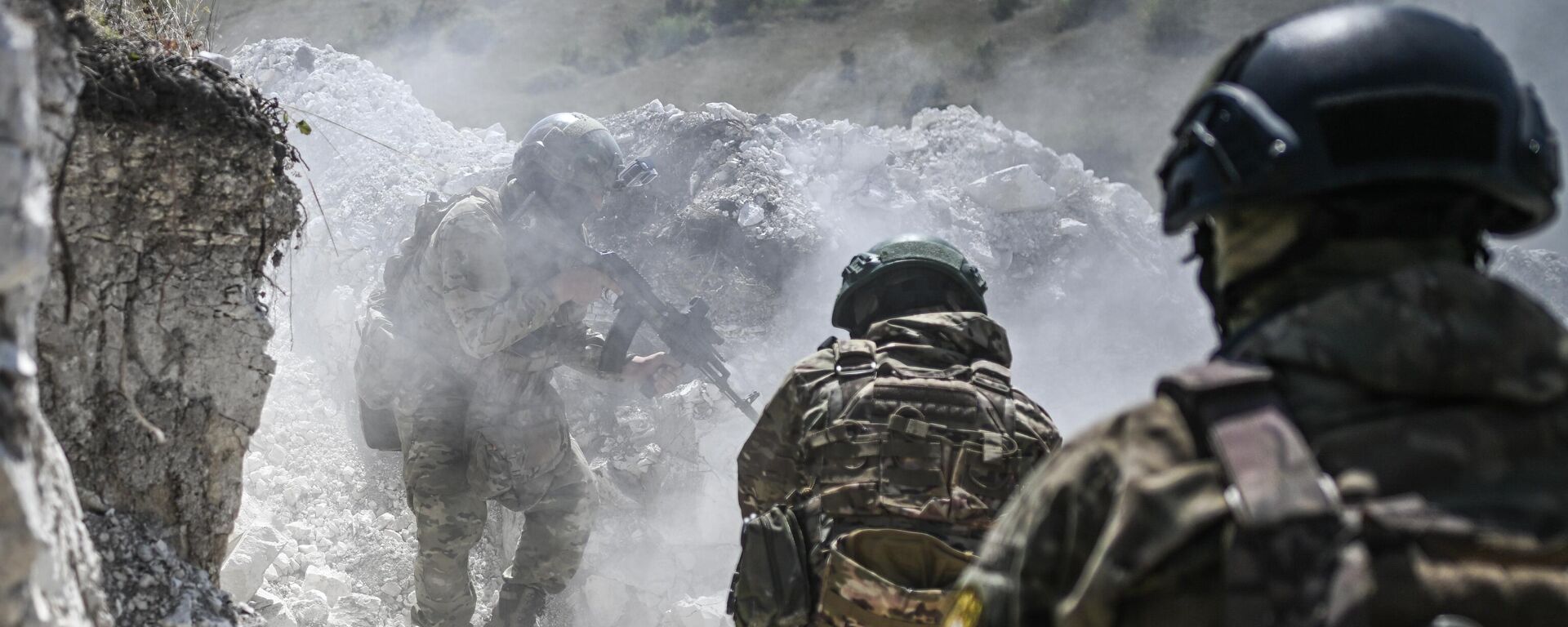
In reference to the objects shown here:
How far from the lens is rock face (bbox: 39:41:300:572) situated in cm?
230

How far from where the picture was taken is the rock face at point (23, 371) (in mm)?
1247

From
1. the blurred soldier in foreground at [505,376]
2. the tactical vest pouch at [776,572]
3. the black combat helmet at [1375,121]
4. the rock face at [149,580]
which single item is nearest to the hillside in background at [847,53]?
the blurred soldier in foreground at [505,376]

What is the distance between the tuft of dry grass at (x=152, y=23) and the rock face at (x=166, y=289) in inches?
9.1

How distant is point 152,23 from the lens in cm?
294

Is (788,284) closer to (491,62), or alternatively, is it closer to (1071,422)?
(1071,422)

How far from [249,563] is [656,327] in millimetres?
1981

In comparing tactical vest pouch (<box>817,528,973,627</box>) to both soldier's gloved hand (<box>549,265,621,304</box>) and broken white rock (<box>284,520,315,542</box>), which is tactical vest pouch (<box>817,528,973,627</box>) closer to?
soldier's gloved hand (<box>549,265,621,304</box>)

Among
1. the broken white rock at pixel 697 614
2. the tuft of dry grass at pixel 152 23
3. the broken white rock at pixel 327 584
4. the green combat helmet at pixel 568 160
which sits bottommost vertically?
the broken white rock at pixel 697 614

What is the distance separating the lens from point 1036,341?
7180 mm

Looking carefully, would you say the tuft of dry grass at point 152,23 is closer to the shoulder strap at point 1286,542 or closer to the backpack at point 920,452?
the backpack at point 920,452

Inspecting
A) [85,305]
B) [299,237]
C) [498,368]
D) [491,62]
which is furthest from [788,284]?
[491,62]

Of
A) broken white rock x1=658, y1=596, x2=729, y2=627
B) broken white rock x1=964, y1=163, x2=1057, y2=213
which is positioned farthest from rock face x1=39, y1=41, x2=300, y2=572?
broken white rock x1=964, y1=163, x2=1057, y2=213

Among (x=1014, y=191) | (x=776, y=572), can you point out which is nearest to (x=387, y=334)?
(x=776, y=572)

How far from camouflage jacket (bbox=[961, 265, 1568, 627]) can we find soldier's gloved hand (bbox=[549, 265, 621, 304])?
11.2 ft
